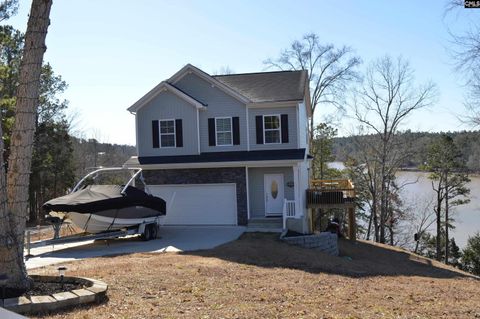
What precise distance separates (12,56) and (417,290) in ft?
Result: 102

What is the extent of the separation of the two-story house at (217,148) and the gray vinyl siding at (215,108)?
0.05 metres

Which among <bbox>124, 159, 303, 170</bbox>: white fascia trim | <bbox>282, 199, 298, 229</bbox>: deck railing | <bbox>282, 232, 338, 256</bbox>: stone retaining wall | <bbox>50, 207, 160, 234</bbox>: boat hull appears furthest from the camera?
<bbox>124, 159, 303, 170</bbox>: white fascia trim

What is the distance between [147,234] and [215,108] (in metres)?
7.68

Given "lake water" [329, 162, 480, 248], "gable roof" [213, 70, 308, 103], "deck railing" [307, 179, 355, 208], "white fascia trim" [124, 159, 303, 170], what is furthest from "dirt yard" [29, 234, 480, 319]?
"lake water" [329, 162, 480, 248]

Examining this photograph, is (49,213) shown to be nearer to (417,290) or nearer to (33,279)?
(33,279)

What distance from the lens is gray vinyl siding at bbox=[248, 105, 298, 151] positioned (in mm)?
23734

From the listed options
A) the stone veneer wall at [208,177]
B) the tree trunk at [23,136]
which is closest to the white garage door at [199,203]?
the stone veneer wall at [208,177]

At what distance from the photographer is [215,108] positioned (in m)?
24.5

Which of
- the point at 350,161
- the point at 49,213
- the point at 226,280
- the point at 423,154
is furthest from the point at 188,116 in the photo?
the point at 423,154

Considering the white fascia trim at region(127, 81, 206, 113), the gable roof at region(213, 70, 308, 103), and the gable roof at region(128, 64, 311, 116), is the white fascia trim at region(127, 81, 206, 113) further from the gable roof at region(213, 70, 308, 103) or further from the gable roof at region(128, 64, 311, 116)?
the gable roof at region(213, 70, 308, 103)

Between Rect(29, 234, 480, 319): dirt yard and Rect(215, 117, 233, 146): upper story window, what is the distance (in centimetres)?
929

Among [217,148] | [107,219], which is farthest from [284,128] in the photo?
[107,219]

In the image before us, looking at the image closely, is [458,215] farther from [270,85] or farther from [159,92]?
[159,92]

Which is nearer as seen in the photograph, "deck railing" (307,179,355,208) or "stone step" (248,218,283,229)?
"stone step" (248,218,283,229)
